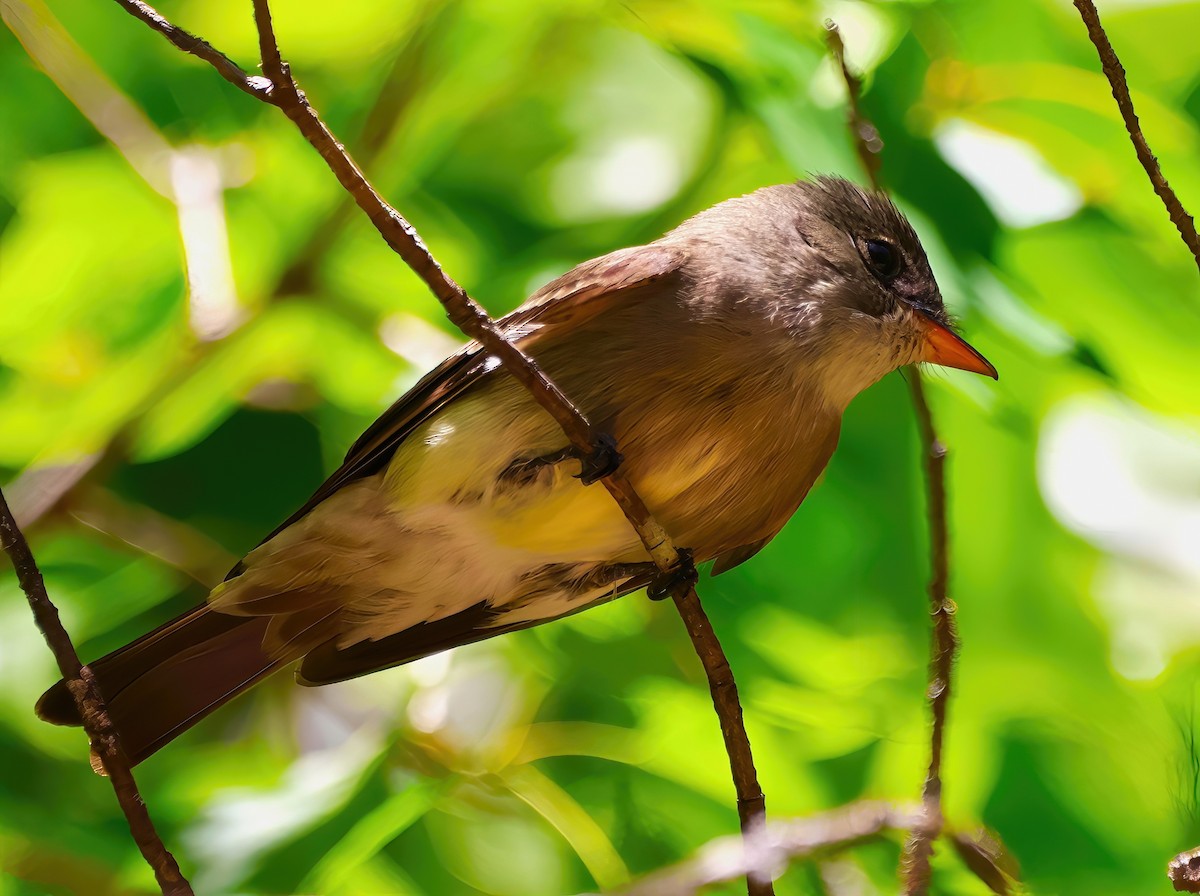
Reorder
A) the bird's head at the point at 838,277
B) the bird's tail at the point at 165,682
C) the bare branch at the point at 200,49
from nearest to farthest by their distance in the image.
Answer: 1. the bare branch at the point at 200,49
2. the bird's head at the point at 838,277
3. the bird's tail at the point at 165,682

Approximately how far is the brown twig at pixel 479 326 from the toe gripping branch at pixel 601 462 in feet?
0.04

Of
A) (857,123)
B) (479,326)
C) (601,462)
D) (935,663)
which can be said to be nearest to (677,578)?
(601,462)

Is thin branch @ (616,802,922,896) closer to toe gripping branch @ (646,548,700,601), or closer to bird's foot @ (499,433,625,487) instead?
toe gripping branch @ (646,548,700,601)

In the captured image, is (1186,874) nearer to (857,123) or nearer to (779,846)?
(779,846)

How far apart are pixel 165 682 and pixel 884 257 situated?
5.83 ft

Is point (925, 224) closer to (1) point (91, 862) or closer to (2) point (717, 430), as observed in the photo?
(2) point (717, 430)

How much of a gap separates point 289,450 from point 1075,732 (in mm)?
2001

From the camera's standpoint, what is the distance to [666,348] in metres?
2.49

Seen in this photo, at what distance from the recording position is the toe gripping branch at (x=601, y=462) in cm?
222

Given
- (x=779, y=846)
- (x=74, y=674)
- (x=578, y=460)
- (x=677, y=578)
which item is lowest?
(x=779, y=846)

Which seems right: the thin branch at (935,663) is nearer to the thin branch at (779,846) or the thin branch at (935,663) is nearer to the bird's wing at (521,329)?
the thin branch at (779,846)

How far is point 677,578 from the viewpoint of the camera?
2.36 metres

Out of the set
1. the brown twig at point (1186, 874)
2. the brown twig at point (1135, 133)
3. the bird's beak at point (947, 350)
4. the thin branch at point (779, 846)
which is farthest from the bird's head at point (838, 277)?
the brown twig at point (1186, 874)

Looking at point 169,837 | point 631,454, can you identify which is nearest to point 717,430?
point 631,454
